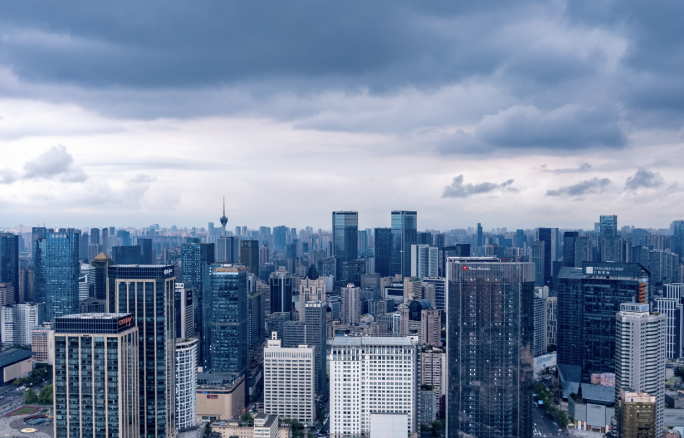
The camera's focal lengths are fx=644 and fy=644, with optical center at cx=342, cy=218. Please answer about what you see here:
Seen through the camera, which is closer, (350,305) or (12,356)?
(12,356)

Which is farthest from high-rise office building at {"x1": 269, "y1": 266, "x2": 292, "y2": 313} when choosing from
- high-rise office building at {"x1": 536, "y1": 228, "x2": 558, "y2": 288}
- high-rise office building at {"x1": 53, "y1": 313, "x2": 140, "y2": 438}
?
high-rise office building at {"x1": 53, "y1": 313, "x2": 140, "y2": 438}

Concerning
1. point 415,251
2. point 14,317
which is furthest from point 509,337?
point 415,251

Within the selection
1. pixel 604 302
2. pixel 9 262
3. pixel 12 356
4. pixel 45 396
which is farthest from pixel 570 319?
pixel 9 262

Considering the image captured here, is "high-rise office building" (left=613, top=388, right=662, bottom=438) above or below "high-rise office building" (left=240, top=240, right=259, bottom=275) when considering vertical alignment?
below

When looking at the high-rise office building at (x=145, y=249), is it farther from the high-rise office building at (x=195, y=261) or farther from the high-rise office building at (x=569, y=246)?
the high-rise office building at (x=569, y=246)

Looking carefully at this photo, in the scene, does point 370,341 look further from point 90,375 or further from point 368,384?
point 90,375

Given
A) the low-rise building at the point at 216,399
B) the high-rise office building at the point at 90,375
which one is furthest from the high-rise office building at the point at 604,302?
the high-rise office building at the point at 90,375

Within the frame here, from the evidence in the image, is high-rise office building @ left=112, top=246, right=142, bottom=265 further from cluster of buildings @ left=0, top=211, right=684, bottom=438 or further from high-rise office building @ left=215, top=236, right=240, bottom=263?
high-rise office building @ left=215, top=236, right=240, bottom=263
